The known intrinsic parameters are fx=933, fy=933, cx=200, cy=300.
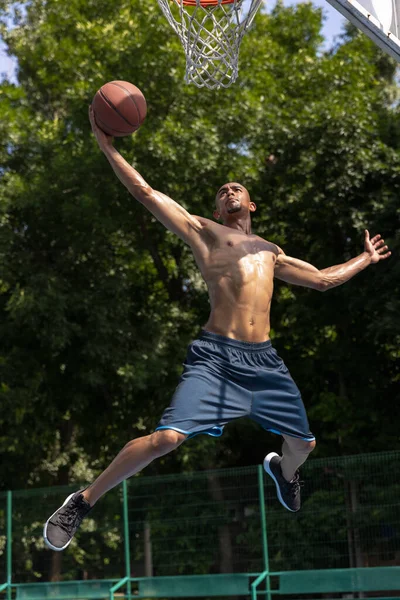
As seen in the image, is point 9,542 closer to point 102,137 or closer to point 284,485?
point 284,485

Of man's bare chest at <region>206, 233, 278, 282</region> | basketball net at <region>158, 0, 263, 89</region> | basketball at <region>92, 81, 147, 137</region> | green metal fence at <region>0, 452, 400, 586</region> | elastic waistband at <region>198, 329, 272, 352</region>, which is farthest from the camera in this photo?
green metal fence at <region>0, 452, 400, 586</region>

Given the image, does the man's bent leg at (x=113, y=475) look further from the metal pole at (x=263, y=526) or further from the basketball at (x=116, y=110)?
the metal pole at (x=263, y=526)

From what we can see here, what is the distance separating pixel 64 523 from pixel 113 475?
446mm

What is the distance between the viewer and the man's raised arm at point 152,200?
568 cm

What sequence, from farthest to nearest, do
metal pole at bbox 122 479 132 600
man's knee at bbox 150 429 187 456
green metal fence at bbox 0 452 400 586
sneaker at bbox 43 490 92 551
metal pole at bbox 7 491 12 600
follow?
1. metal pole at bbox 7 491 12 600
2. metal pole at bbox 122 479 132 600
3. green metal fence at bbox 0 452 400 586
4. sneaker at bbox 43 490 92 551
5. man's knee at bbox 150 429 187 456

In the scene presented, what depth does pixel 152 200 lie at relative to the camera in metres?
5.68

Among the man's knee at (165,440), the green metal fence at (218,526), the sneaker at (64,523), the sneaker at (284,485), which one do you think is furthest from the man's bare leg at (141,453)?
the green metal fence at (218,526)

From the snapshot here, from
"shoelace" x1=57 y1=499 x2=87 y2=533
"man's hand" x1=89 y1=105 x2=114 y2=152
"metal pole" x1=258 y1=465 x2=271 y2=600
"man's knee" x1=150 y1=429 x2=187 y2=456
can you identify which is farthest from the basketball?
"metal pole" x1=258 y1=465 x2=271 y2=600

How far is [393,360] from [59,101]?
34.2 feet

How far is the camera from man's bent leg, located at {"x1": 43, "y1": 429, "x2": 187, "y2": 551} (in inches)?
204

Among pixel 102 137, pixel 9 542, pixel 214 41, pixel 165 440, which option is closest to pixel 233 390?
pixel 165 440

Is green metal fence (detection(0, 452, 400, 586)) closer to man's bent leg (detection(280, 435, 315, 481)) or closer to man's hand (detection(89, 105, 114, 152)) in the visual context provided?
man's bent leg (detection(280, 435, 315, 481))

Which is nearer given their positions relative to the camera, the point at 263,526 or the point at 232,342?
the point at 232,342

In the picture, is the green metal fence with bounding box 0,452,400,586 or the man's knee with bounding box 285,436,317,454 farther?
the green metal fence with bounding box 0,452,400,586
